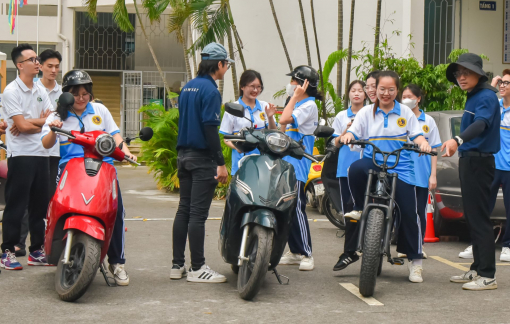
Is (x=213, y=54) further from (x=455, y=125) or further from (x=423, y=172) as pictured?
(x=455, y=125)

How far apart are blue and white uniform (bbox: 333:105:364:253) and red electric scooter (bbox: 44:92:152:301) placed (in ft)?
7.30

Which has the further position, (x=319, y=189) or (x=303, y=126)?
(x=319, y=189)

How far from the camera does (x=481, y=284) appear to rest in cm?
591

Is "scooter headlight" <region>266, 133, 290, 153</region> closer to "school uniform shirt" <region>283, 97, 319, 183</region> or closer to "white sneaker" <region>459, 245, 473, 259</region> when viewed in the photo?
"school uniform shirt" <region>283, 97, 319, 183</region>

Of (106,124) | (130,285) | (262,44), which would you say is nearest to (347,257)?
(130,285)

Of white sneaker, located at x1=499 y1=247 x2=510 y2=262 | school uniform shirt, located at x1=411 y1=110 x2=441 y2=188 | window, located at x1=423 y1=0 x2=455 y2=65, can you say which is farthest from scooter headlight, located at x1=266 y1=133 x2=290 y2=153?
window, located at x1=423 y1=0 x2=455 y2=65

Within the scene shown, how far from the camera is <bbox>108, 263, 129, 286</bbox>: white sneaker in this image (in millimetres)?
5902

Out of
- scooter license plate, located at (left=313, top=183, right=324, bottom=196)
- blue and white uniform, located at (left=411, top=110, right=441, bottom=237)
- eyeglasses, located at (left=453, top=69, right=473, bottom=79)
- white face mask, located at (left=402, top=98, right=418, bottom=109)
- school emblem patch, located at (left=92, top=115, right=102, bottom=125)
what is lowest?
scooter license plate, located at (left=313, top=183, right=324, bottom=196)

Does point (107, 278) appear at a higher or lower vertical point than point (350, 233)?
lower

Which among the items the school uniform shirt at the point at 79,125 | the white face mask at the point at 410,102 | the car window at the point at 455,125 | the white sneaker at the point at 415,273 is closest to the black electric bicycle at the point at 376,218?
the white sneaker at the point at 415,273

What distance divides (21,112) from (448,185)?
15.6ft

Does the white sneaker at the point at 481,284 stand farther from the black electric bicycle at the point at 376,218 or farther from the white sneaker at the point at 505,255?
the white sneaker at the point at 505,255

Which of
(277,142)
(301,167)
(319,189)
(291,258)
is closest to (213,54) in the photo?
(277,142)

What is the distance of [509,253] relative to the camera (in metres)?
7.48
